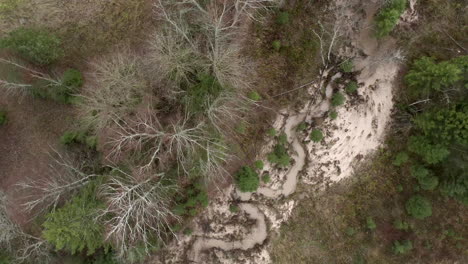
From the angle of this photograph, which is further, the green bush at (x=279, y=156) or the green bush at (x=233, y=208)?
the green bush at (x=233, y=208)

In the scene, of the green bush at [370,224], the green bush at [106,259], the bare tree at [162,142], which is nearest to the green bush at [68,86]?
the bare tree at [162,142]

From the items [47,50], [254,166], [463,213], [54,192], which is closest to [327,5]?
[254,166]

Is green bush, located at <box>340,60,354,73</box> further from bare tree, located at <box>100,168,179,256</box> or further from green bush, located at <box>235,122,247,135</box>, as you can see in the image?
bare tree, located at <box>100,168,179,256</box>

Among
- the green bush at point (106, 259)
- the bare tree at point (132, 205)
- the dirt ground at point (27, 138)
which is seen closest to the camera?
the bare tree at point (132, 205)

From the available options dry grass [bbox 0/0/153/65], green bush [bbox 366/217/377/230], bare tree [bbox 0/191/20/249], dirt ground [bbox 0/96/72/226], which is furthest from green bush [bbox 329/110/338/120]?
bare tree [bbox 0/191/20/249]

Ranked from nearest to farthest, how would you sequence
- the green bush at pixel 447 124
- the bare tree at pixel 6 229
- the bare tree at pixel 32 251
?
the green bush at pixel 447 124 → the bare tree at pixel 6 229 → the bare tree at pixel 32 251

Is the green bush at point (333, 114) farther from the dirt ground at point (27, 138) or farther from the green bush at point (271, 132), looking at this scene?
the dirt ground at point (27, 138)

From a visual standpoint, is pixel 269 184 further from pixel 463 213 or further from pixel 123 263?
pixel 463 213

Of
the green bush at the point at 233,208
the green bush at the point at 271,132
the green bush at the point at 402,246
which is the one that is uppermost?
the green bush at the point at 271,132
